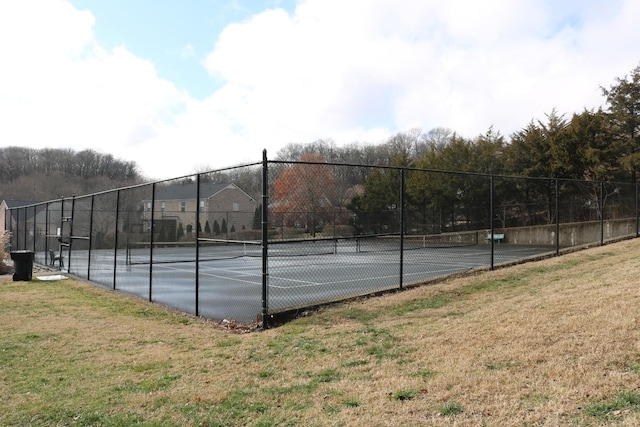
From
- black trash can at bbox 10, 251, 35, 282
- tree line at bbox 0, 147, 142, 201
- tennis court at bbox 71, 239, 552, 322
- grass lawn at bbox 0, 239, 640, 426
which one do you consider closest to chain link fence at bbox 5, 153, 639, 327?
tennis court at bbox 71, 239, 552, 322

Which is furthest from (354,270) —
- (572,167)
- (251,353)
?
(572,167)

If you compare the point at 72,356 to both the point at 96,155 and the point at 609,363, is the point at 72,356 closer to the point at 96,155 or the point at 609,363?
the point at 609,363

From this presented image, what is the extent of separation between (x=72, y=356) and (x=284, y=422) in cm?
339

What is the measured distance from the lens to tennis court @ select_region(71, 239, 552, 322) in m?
9.27

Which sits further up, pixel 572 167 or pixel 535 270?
pixel 572 167

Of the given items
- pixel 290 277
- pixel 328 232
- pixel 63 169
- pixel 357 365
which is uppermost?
pixel 63 169

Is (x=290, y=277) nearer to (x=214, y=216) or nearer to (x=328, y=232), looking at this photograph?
(x=328, y=232)

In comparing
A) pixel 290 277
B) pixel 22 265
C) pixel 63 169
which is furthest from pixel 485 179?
pixel 63 169

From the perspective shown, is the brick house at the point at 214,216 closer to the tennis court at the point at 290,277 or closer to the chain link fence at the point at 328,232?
the chain link fence at the point at 328,232

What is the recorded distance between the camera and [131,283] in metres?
12.9

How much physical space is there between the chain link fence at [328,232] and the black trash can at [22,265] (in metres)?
1.45

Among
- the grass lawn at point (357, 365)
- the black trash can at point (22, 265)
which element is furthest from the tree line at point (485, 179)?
the black trash can at point (22, 265)

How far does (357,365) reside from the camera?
189 inches

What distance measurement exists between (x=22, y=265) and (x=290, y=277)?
7.00 meters
